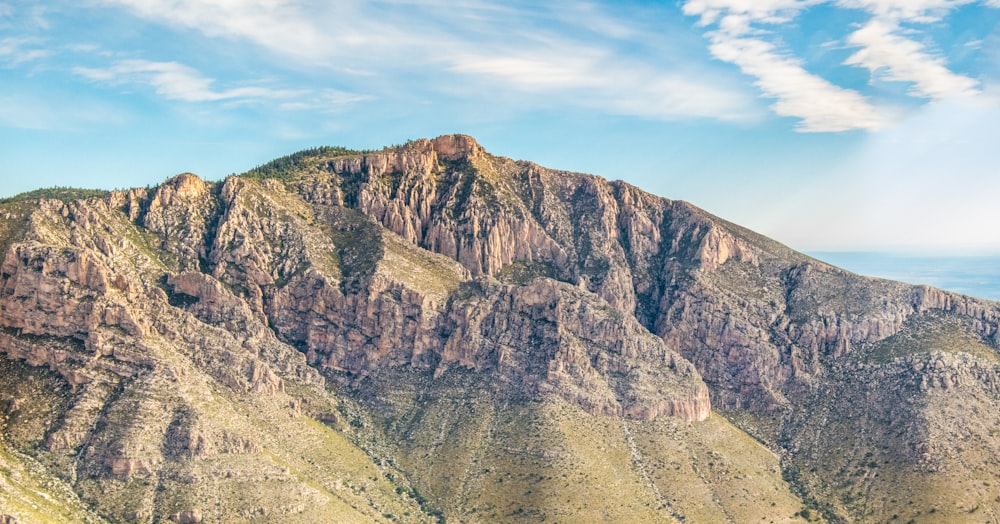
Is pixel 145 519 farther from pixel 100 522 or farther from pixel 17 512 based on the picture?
pixel 17 512

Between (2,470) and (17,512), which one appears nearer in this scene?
(17,512)

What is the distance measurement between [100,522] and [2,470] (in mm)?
20923

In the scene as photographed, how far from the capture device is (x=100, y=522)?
643 ft

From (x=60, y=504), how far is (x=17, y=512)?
50.6ft

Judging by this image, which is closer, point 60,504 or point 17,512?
point 17,512

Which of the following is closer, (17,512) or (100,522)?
(17,512)

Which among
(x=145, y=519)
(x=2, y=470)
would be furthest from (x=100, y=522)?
(x=2, y=470)

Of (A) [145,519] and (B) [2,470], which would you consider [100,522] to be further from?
(B) [2,470]

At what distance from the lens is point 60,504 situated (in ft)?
645

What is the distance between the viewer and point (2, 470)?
198500 mm

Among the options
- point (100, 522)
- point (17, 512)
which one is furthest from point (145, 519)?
point (17, 512)

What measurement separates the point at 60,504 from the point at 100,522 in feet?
26.6

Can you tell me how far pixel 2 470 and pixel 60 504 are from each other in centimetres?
1285

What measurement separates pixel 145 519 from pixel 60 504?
1508 centimetres
